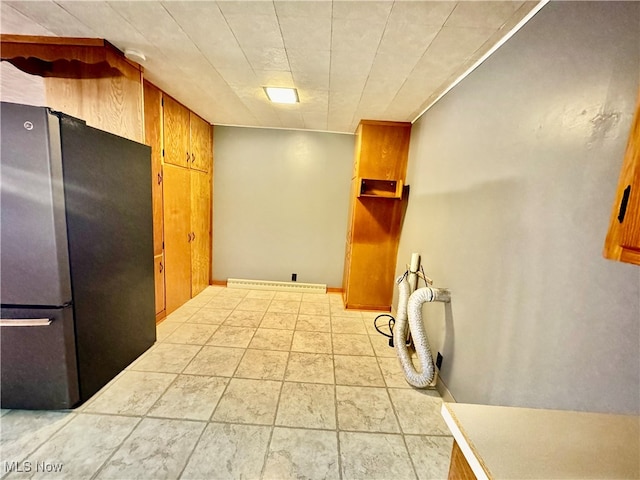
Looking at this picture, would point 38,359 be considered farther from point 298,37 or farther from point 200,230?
point 298,37

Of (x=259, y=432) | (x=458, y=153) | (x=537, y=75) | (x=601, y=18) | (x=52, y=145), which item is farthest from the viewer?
(x=458, y=153)

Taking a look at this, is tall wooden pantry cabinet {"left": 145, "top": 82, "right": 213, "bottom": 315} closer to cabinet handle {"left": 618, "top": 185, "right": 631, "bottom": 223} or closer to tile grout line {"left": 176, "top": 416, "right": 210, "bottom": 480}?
tile grout line {"left": 176, "top": 416, "right": 210, "bottom": 480}

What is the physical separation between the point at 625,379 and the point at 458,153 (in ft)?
5.39

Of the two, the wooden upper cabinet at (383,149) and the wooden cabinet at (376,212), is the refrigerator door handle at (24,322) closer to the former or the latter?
the wooden cabinet at (376,212)

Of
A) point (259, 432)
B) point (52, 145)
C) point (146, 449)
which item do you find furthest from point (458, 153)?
point (146, 449)

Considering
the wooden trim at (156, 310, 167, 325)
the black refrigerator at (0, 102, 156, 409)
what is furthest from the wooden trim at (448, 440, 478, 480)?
the wooden trim at (156, 310, 167, 325)

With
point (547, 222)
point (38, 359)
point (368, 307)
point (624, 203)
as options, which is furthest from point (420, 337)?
point (38, 359)

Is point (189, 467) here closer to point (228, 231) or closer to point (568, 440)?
point (568, 440)

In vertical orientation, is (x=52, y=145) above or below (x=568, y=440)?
above

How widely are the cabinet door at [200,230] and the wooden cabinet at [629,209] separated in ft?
12.4

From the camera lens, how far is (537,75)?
4.19 feet

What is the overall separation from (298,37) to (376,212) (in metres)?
2.19

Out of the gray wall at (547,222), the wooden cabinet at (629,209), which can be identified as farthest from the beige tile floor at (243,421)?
the wooden cabinet at (629,209)

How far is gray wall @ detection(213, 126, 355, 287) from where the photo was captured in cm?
398
